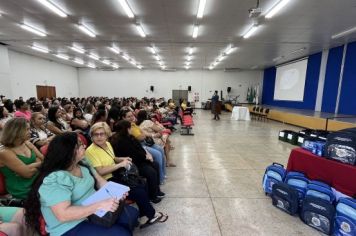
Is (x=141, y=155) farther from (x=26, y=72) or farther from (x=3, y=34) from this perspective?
(x=26, y=72)

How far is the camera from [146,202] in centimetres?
209

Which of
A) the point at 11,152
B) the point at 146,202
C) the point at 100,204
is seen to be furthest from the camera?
the point at 146,202

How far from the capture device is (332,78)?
967cm

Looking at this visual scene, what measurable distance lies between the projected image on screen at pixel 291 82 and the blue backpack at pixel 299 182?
11178mm

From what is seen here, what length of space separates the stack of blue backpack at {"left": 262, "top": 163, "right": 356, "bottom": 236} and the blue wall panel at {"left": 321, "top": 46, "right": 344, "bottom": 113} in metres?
9.31

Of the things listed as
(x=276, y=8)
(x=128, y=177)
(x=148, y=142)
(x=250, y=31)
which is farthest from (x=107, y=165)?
(x=250, y=31)

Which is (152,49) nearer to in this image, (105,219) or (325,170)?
(325,170)

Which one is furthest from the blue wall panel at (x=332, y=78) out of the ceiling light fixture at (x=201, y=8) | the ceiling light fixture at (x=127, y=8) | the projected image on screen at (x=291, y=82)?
the ceiling light fixture at (x=127, y=8)

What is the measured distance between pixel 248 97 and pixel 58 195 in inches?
740

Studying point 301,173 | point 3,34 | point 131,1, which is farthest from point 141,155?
point 3,34

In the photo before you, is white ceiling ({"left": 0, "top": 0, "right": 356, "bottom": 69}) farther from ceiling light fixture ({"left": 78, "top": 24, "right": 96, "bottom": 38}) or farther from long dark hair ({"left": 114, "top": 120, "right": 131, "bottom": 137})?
long dark hair ({"left": 114, "top": 120, "right": 131, "bottom": 137})

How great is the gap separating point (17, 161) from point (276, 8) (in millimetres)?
6274

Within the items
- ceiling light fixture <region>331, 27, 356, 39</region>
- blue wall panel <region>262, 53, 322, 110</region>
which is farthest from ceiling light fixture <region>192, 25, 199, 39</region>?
blue wall panel <region>262, 53, 322, 110</region>

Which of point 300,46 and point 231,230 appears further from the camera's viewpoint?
point 300,46
